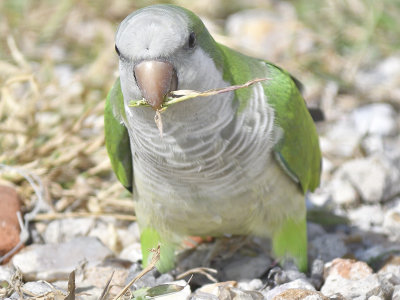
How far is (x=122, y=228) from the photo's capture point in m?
4.36

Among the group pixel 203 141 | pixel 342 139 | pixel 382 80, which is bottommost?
pixel 342 139

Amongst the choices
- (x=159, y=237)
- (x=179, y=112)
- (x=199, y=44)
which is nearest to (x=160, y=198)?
(x=159, y=237)

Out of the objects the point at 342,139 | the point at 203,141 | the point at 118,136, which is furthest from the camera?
the point at 342,139

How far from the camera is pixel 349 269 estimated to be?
3.54 meters

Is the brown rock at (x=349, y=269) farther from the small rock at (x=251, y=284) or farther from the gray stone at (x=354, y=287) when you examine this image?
the small rock at (x=251, y=284)

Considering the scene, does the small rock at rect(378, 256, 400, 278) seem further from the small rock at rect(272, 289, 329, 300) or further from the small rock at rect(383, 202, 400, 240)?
the small rock at rect(272, 289, 329, 300)

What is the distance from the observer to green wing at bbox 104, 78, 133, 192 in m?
3.38

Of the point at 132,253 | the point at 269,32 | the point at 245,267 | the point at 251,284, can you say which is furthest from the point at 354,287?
the point at 269,32

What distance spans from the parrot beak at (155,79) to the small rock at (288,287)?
3.65 feet

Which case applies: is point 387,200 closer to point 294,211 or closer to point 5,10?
point 294,211

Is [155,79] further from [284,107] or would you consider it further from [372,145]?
[372,145]

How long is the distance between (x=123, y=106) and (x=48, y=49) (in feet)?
12.0

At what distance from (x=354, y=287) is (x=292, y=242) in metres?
0.53

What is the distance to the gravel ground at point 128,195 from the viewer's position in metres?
3.57
